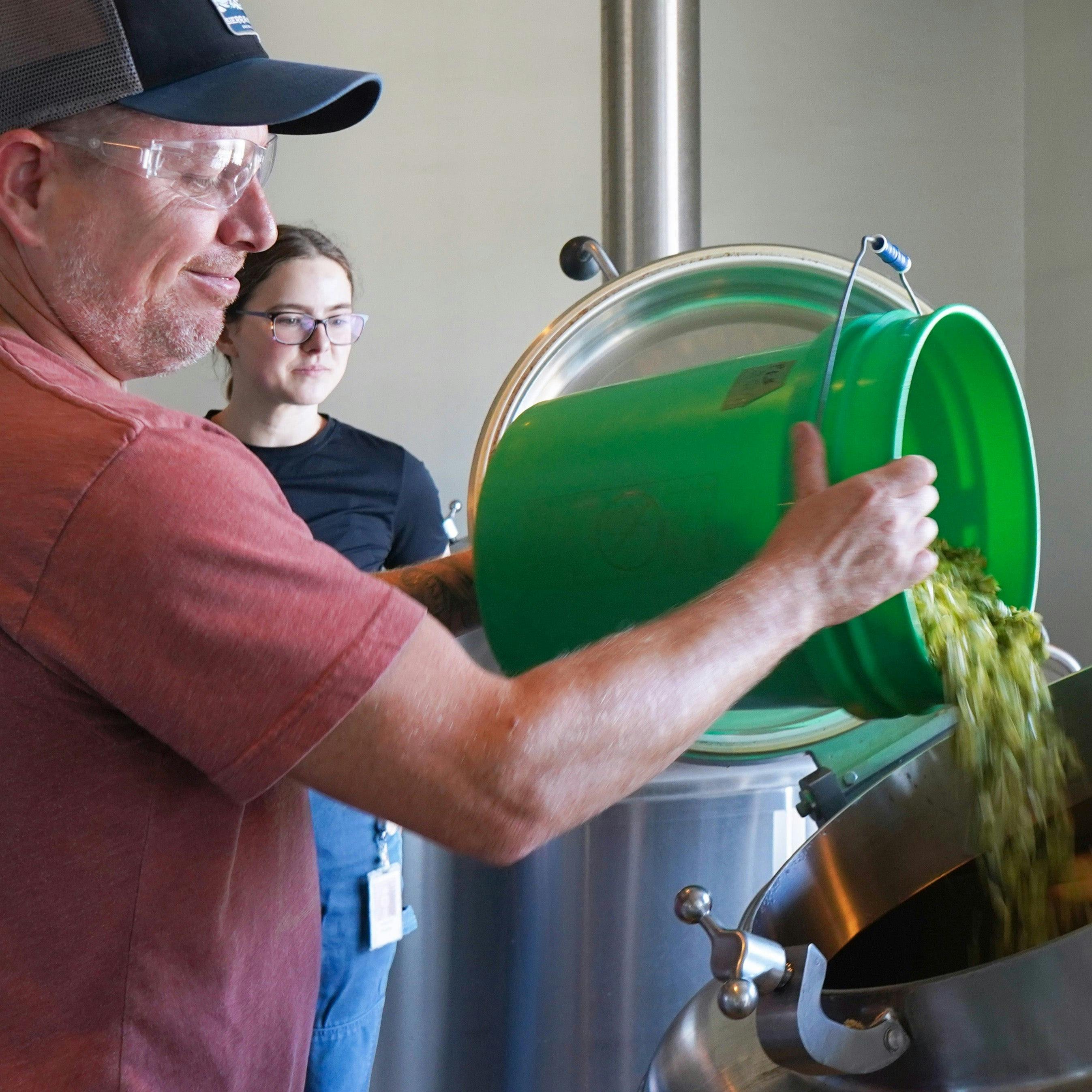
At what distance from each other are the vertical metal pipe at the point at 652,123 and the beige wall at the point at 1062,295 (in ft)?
3.24

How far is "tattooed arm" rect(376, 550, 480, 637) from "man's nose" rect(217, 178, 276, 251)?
463 mm

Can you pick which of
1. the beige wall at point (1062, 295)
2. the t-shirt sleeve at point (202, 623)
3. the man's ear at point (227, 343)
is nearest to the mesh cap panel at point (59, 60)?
the t-shirt sleeve at point (202, 623)

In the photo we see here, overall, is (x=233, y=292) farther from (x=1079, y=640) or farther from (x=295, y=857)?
(x=1079, y=640)

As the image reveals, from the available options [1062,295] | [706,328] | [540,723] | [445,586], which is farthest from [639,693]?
[1062,295]

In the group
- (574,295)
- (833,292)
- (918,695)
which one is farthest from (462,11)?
(918,695)

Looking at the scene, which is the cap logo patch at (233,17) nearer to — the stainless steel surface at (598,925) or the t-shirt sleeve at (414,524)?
the stainless steel surface at (598,925)

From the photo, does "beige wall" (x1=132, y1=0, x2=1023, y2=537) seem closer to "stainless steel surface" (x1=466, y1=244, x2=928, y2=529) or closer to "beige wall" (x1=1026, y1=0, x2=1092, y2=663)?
"beige wall" (x1=1026, y1=0, x2=1092, y2=663)

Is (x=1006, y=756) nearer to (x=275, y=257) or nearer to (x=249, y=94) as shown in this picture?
(x=249, y=94)

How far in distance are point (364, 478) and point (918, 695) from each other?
1.11 metres

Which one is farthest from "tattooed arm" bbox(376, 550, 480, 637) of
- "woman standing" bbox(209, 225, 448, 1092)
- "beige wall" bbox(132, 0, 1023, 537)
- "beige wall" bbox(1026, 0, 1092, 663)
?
"beige wall" bbox(1026, 0, 1092, 663)

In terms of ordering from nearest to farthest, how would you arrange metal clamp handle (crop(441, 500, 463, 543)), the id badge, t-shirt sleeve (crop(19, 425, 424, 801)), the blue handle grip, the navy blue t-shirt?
t-shirt sleeve (crop(19, 425, 424, 801))
the blue handle grip
the id badge
the navy blue t-shirt
metal clamp handle (crop(441, 500, 463, 543))

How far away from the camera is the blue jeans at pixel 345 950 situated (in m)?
Answer: 1.54

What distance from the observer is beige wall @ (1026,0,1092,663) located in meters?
2.30

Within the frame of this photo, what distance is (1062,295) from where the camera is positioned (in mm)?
2395
